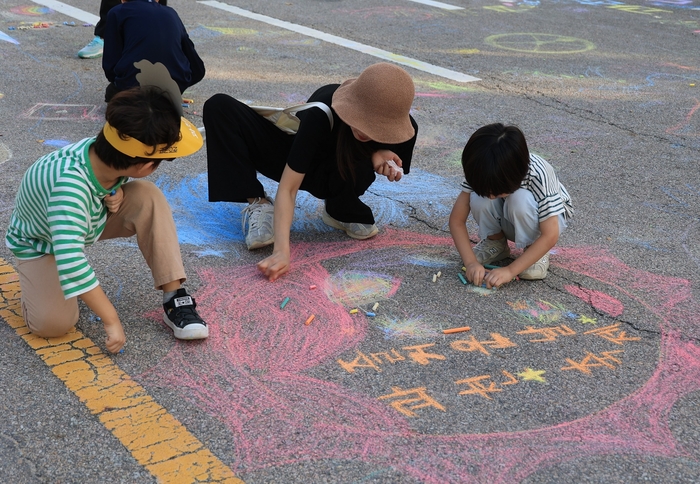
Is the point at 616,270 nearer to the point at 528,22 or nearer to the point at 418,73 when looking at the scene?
the point at 418,73

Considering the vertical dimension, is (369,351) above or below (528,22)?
below

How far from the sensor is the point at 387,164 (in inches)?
116

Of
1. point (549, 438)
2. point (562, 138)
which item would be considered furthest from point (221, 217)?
point (562, 138)

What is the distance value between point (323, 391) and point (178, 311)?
60 centimetres

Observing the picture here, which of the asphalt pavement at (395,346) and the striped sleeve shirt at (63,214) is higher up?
the striped sleeve shirt at (63,214)

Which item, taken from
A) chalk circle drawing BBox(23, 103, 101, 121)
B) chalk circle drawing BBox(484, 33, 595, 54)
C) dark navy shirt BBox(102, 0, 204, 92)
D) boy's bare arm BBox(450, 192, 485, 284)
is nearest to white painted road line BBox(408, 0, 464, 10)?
chalk circle drawing BBox(484, 33, 595, 54)

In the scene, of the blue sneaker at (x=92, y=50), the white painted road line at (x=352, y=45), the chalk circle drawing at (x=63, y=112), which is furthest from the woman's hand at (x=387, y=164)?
the blue sneaker at (x=92, y=50)

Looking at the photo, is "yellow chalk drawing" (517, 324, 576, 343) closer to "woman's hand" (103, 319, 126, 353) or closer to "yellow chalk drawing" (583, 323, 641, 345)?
"yellow chalk drawing" (583, 323, 641, 345)

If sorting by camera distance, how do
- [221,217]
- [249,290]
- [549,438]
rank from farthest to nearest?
[221,217]
[249,290]
[549,438]

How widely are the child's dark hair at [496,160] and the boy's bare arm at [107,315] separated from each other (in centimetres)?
134

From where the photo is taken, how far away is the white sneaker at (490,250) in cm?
311

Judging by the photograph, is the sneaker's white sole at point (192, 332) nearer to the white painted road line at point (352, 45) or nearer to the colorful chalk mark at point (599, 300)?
the colorful chalk mark at point (599, 300)

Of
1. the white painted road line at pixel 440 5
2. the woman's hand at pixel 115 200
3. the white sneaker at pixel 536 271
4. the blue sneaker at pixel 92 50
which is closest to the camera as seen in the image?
the woman's hand at pixel 115 200

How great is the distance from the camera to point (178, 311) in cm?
249
